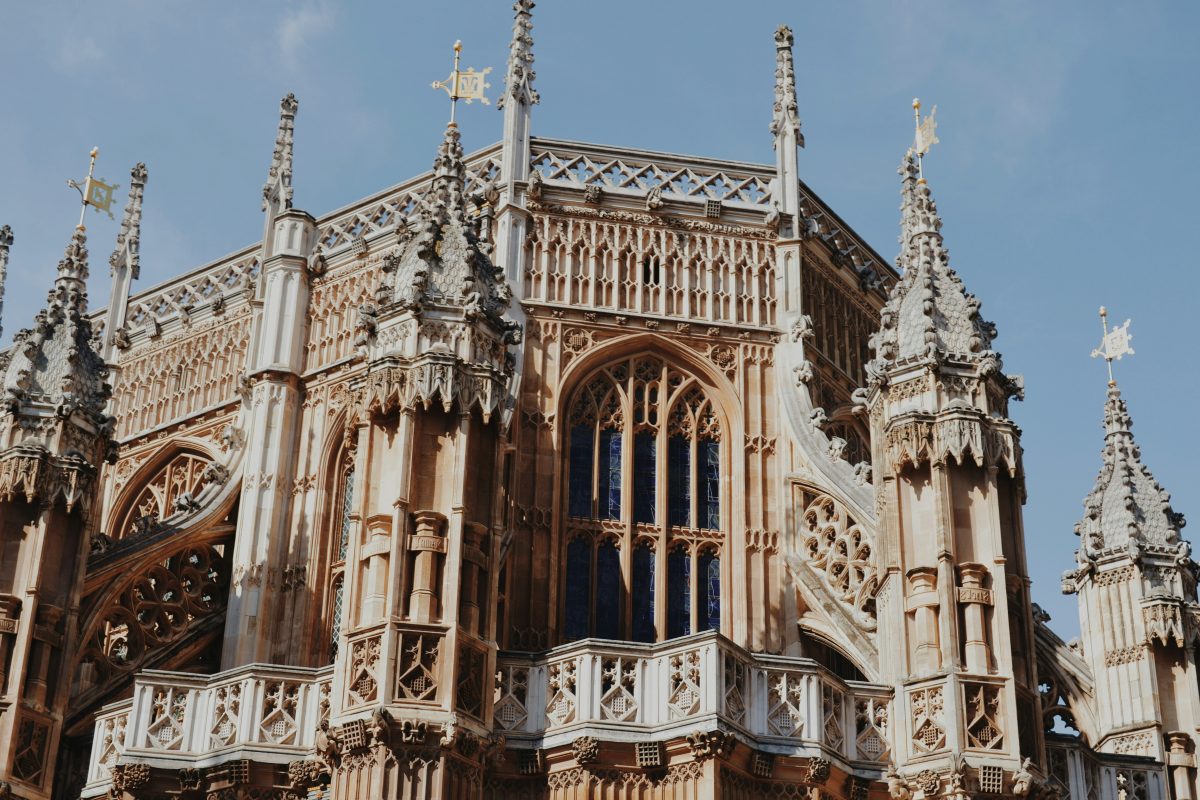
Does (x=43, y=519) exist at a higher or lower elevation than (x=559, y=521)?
lower

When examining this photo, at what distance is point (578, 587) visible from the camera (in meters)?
28.0

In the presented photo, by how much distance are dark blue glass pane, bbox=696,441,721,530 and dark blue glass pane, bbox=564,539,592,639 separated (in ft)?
5.94

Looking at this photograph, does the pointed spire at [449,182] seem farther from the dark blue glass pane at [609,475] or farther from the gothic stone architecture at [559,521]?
the dark blue glass pane at [609,475]

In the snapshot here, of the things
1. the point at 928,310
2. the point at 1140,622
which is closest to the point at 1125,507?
the point at 1140,622

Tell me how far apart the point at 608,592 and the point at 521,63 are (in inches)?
351

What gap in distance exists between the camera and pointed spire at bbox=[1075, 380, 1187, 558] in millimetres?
28125

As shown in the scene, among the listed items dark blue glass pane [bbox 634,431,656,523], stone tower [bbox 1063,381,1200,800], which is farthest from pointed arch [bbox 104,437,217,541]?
stone tower [bbox 1063,381,1200,800]

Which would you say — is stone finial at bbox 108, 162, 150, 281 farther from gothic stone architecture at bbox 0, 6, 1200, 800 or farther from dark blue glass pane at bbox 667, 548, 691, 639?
dark blue glass pane at bbox 667, 548, 691, 639

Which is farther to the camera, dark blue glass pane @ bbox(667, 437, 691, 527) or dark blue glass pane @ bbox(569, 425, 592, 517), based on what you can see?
dark blue glass pane @ bbox(667, 437, 691, 527)

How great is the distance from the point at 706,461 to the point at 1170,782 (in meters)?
7.85

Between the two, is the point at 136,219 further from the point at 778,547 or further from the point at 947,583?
the point at 947,583

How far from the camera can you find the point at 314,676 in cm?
2284

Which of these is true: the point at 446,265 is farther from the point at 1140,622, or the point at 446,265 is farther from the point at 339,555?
the point at 1140,622

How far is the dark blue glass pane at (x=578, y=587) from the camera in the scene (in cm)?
2761
